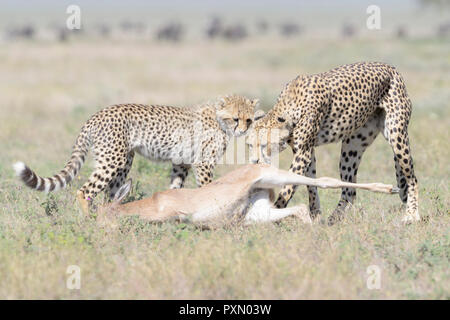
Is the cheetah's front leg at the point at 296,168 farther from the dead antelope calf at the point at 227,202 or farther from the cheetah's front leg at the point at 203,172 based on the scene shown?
the cheetah's front leg at the point at 203,172

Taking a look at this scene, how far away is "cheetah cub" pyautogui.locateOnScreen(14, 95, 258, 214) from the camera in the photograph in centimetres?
600

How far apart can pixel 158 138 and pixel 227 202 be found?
1.33 meters

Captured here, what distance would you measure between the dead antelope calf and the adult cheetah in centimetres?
23

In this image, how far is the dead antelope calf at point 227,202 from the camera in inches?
210

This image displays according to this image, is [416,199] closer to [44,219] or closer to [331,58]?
[44,219]

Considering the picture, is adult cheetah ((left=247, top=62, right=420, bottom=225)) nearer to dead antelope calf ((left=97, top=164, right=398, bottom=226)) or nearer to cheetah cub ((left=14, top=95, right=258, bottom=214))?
dead antelope calf ((left=97, top=164, right=398, bottom=226))

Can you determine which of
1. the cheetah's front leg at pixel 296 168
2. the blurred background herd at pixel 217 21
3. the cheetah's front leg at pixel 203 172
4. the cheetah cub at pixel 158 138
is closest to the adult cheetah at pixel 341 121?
the cheetah's front leg at pixel 296 168

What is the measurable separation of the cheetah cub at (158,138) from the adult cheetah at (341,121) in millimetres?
784

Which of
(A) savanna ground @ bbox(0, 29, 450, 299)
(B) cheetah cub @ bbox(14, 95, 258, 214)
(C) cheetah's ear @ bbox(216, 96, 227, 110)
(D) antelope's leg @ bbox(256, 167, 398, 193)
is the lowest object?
(A) savanna ground @ bbox(0, 29, 450, 299)

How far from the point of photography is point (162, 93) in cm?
1598

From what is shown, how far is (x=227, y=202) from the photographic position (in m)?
5.34

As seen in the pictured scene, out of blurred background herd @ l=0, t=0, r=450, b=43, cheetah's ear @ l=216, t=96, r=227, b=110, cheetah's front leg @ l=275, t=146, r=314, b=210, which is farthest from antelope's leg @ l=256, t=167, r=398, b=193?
blurred background herd @ l=0, t=0, r=450, b=43
